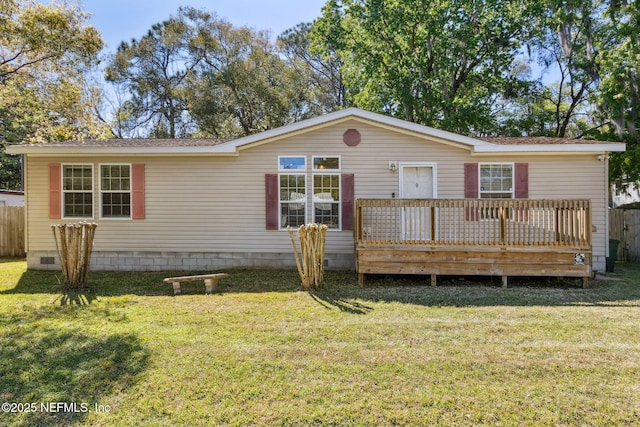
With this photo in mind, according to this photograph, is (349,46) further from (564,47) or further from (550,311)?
(550,311)

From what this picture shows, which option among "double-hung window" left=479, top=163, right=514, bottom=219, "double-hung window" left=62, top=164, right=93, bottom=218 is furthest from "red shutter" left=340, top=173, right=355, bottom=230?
"double-hung window" left=62, top=164, right=93, bottom=218

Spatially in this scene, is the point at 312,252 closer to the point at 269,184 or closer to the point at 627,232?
the point at 269,184

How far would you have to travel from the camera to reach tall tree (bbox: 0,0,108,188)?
788 cm

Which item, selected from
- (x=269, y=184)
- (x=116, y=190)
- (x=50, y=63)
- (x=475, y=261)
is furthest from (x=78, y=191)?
(x=475, y=261)

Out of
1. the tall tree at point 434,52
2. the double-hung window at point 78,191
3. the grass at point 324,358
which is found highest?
the tall tree at point 434,52

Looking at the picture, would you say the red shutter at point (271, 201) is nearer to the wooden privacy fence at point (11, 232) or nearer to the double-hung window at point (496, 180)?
the double-hung window at point (496, 180)

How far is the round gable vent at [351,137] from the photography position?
8055mm

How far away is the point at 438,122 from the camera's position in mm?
14672

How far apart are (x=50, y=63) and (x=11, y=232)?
558cm

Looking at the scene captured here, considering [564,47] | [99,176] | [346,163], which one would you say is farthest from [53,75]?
[564,47]

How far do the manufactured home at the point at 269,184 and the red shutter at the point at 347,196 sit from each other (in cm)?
2

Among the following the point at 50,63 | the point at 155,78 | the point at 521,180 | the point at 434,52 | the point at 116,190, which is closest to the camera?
the point at 521,180

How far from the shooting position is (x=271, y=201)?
807 centimetres

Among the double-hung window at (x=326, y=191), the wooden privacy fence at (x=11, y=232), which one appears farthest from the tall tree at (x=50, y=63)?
the double-hung window at (x=326, y=191)
